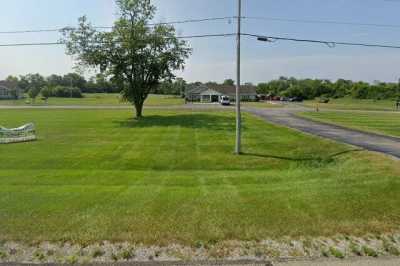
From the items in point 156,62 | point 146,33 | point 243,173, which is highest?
point 146,33

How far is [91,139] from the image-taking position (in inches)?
640

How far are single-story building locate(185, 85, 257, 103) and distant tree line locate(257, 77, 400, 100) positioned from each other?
1810cm

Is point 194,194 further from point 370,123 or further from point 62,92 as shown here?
point 62,92

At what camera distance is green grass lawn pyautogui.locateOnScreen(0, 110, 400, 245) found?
15.0 ft

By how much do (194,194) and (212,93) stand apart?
69.7 m

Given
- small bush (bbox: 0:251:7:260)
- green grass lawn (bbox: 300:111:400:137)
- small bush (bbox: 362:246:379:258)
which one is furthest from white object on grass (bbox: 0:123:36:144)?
green grass lawn (bbox: 300:111:400:137)

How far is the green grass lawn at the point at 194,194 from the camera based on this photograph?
4.57 metres

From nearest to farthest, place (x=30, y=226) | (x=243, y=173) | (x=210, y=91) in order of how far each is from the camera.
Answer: (x=30, y=226) → (x=243, y=173) → (x=210, y=91)

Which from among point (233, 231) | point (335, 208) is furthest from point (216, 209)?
point (335, 208)

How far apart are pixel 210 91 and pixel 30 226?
7205 cm

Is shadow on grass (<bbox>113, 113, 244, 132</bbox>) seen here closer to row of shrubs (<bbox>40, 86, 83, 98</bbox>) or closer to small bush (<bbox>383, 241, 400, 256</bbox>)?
small bush (<bbox>383, 241, 400, 256</bbox>)

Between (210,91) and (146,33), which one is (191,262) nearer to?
(146,33)

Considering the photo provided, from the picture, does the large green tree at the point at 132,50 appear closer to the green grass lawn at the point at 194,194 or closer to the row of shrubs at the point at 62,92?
the green grass lawn at the point at 194,194

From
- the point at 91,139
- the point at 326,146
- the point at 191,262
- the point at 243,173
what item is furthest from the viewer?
the point at 91,139
